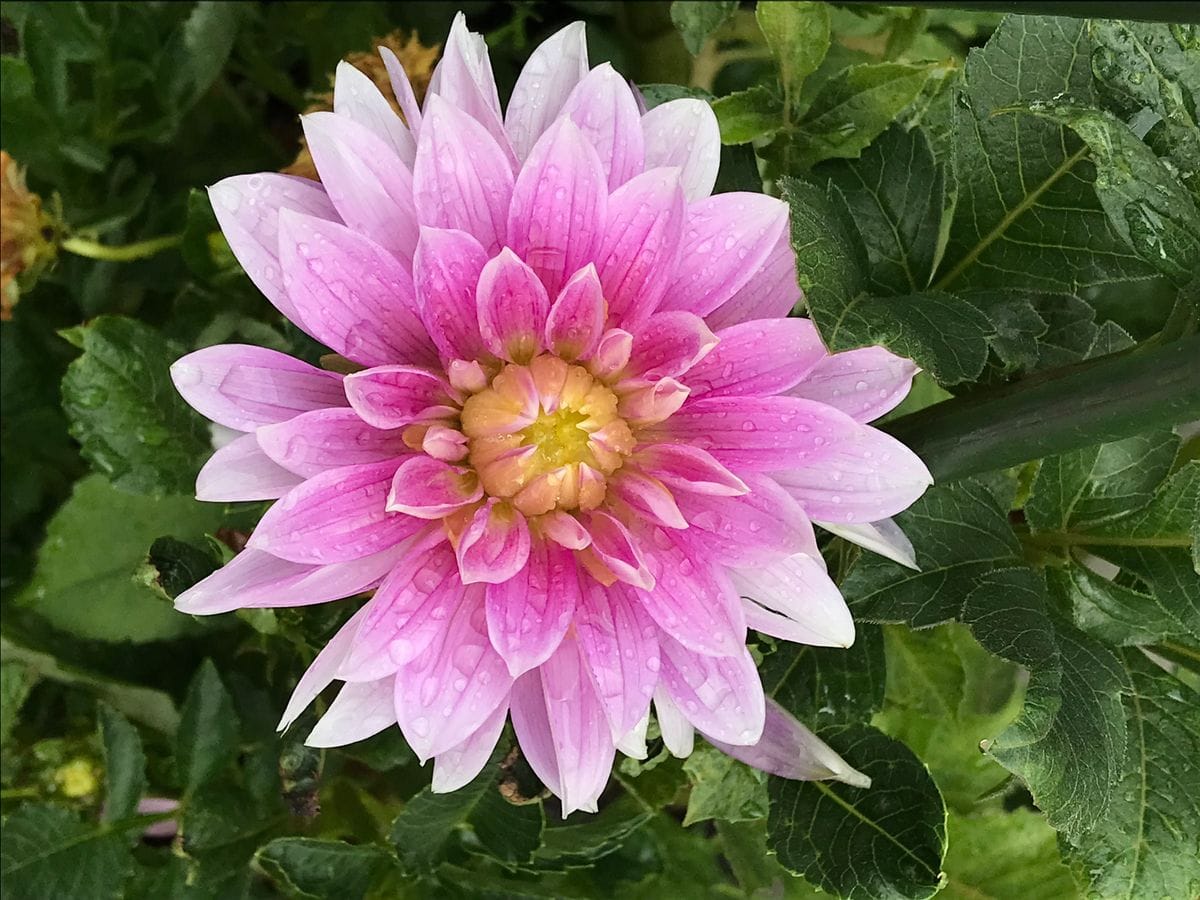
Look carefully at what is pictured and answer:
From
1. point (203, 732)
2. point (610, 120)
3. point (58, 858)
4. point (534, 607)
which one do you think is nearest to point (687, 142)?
point (610, 120)

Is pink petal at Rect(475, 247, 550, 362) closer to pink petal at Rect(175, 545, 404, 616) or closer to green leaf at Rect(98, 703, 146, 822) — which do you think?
pink petal at Rect(175, 545, 404, 616)

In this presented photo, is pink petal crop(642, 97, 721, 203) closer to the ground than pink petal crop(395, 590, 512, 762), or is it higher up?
higher up

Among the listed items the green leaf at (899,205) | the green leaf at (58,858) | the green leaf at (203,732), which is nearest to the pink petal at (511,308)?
the green leaf at (899,205)

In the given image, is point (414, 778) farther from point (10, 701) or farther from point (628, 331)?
point (628, 331)

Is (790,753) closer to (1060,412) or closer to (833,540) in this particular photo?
(833,540)

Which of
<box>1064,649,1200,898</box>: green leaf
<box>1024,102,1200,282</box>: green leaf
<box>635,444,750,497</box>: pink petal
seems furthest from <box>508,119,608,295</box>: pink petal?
<box>1064,649,1200,898</box>: green leaf

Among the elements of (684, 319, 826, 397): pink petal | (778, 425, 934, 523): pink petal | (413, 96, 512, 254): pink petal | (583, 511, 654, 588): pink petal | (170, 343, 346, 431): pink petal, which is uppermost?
(413, 96, 512, 254): pink petal
